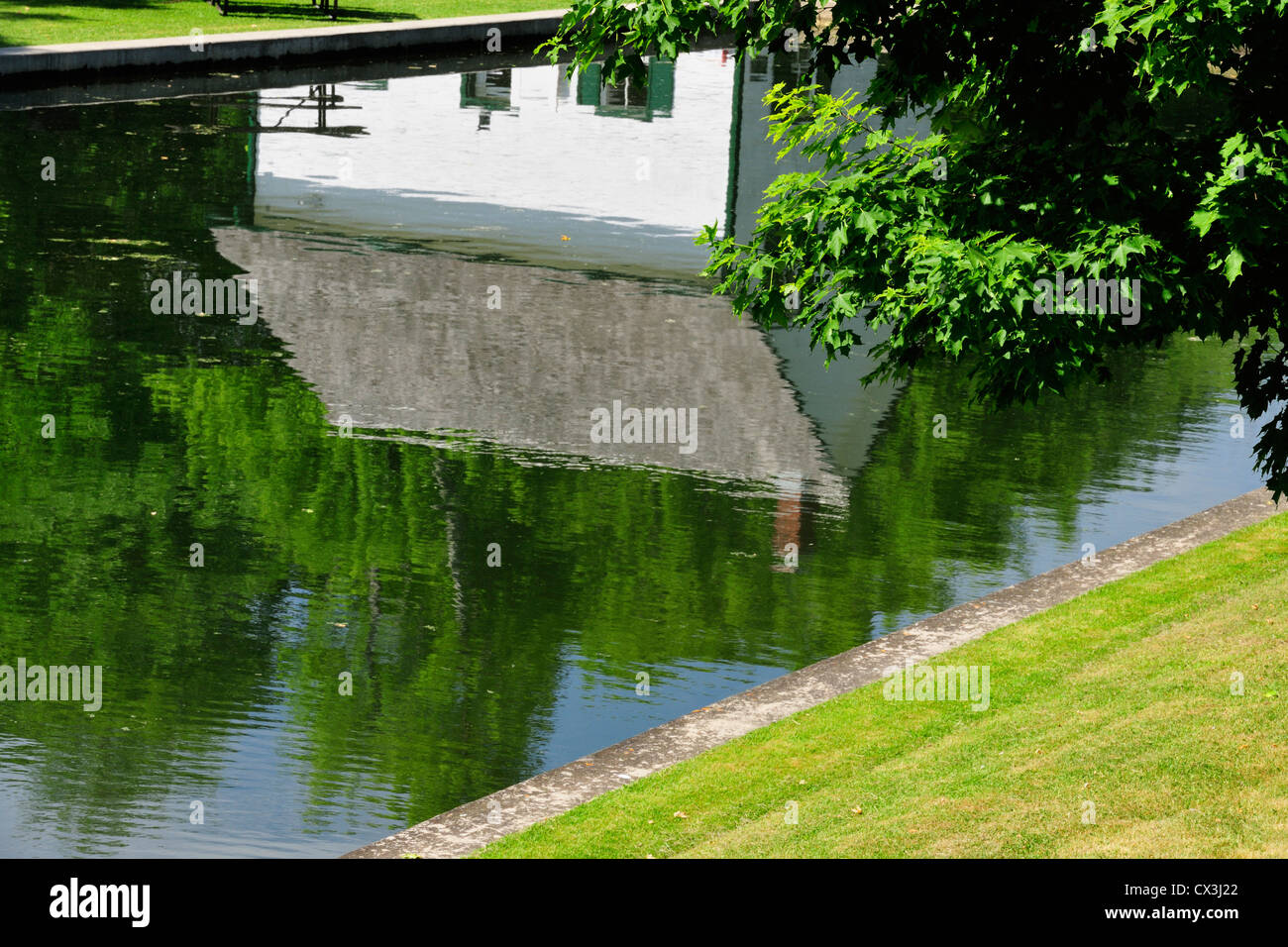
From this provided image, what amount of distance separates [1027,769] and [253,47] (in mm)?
25579

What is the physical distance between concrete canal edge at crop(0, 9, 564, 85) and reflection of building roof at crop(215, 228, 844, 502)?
8.98 meters

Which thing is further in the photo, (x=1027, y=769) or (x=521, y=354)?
(x=521, y=354)

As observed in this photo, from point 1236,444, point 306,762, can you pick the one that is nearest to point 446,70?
point 1236,444

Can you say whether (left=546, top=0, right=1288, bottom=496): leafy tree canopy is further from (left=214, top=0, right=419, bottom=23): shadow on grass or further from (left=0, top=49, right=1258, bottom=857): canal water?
(left=214, top=0, right=419, bottom=23): shadow on grass

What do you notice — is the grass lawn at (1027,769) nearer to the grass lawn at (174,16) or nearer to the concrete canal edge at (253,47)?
the concrete canal edge at (253,47)

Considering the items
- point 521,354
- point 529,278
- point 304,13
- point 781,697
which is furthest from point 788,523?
point 304,13

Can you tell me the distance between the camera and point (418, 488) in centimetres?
1296

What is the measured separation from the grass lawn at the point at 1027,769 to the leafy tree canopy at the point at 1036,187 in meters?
1.41

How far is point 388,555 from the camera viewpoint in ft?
38.6

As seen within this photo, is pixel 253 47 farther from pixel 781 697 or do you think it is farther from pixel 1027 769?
pixel 1027 769

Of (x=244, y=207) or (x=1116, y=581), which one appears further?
(x=244, y=207)

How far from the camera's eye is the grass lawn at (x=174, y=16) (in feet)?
97.7
